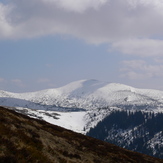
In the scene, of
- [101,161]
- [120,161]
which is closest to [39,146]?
[101,161]

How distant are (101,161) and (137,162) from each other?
12.7 m

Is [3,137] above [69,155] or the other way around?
above

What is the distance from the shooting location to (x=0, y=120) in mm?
26844

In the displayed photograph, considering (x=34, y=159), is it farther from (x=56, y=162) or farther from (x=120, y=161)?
(x=120, y=161)

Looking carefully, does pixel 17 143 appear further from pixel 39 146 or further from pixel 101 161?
pixel 101 161


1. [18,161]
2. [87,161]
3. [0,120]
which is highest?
[0,120]

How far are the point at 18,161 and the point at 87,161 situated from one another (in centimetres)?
1255

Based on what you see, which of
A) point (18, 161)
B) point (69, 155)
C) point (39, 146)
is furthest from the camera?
point (69, 155)

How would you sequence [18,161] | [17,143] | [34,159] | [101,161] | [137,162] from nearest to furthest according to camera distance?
[18,161] < [34,159] < [17,143] < [101,161] < [137,162]

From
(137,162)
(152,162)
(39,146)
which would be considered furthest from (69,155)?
(152,162)

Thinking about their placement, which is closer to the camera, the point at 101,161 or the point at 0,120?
the point at 0,120

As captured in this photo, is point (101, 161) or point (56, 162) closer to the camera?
point (56, 162)

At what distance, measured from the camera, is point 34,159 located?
1744 cm

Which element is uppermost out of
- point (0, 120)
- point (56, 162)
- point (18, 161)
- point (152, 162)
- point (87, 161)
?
point (0, 120)
